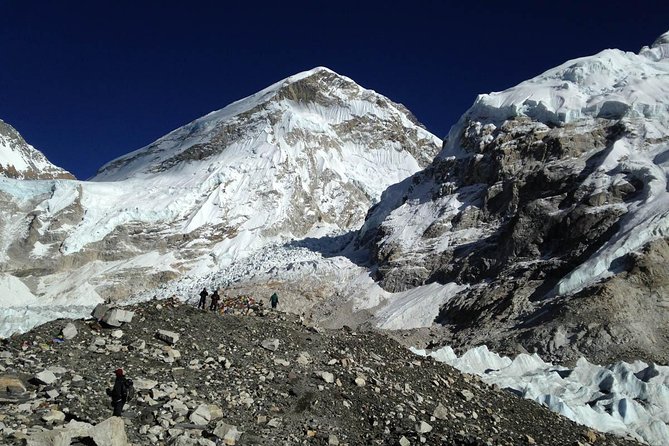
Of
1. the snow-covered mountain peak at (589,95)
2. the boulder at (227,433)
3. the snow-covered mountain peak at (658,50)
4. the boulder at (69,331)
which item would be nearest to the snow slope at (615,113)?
the snow-covered mountain peak at (589,95)

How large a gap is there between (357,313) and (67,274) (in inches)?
2009

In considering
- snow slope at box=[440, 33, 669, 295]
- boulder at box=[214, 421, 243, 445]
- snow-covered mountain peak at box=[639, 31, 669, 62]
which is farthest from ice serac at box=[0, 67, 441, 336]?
boulder at box=[214, 421, 243, 445]

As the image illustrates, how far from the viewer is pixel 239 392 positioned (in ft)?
35.2

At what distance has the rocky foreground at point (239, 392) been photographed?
874 centimetres

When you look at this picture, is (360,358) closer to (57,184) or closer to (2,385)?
(2,385)

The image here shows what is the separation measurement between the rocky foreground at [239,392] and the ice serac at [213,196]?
51739mm

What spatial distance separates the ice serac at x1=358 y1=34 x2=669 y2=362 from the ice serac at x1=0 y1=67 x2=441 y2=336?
2786 centimetres

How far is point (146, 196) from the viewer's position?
97.9m

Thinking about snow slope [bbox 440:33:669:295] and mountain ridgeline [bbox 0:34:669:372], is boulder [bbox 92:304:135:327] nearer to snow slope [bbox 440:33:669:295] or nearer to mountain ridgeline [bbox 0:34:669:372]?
mountain ridgeline [bbox 0:34:669:372]

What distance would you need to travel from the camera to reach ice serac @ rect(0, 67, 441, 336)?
80688mm

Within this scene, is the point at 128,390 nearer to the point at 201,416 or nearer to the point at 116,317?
the point at 201,416

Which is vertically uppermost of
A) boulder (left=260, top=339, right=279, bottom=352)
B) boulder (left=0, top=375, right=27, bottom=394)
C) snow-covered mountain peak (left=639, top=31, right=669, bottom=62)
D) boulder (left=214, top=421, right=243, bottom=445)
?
boulder (left=0, top=375, right=27, bottom=394)

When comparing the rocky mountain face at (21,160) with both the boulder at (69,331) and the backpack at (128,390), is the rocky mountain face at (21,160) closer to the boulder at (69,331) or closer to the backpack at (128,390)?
the boulder at (69,331)

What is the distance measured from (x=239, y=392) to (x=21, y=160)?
150066 mm
